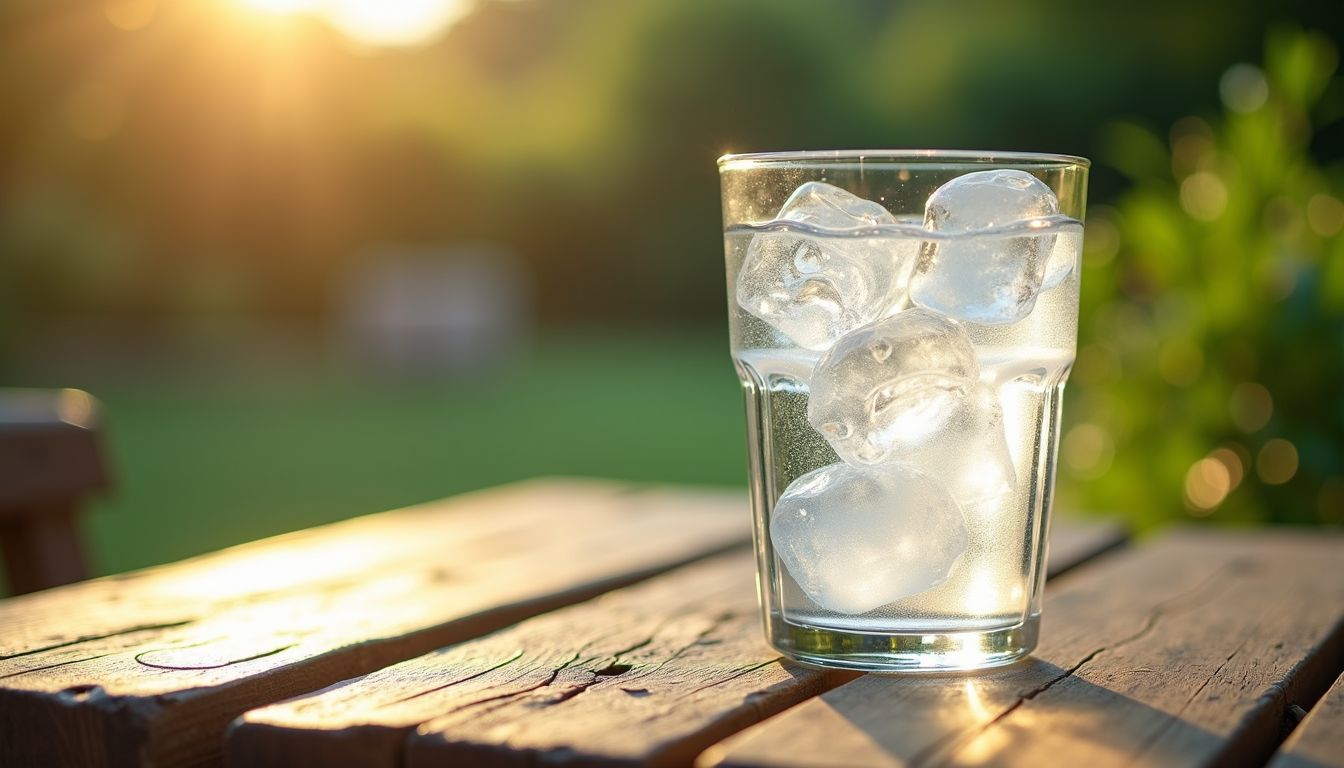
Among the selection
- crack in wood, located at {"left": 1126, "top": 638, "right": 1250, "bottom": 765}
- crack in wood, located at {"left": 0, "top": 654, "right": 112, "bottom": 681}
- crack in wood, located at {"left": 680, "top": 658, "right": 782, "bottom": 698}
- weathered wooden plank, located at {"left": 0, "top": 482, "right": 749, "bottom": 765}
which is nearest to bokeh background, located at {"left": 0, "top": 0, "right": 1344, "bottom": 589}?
weathered wooden plank, located at {"left": 0, "top": 482, "right": 749, "bottom": 765}

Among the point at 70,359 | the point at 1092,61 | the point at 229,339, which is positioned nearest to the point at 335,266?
the point at 229,339

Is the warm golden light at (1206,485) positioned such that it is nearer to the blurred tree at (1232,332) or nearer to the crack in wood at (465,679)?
the blurred tree at (1232,332)

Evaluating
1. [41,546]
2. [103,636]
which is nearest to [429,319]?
[41,546]

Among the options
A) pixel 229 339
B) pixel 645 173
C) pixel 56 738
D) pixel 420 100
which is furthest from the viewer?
pixel 420 100

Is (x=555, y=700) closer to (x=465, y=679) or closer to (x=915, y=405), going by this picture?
(x=465, y=679)

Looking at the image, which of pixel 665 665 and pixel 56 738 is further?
pixel 665 665

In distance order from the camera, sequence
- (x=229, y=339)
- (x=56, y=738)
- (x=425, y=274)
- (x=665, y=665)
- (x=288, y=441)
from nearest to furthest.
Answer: (x=56, y=738) < (x=665, y=665) < (x=288, y=441) < (x=425, y=274) < (x=229, y=339)

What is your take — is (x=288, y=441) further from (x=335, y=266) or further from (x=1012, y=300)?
(x=335, y=266)

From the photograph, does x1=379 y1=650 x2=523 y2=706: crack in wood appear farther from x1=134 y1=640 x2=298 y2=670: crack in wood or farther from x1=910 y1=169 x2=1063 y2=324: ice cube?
x1=910 y1=169 x2=1063 y2=324: ice cube
